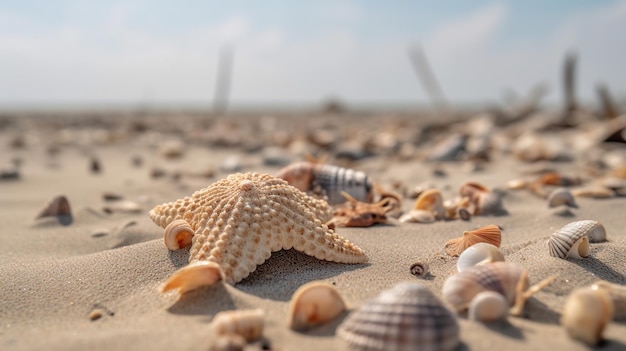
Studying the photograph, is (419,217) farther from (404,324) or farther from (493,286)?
(404,324)

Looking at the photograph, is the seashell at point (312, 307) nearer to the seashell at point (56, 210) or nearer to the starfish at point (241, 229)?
the starfish at point (241, 229)

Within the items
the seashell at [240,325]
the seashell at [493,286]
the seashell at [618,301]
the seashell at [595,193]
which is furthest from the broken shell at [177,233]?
the seashell at [595,193]

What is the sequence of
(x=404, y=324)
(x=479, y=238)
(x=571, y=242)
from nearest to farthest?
(x=404, y=324)
(x=571, y=242)
(x=479, y=238)

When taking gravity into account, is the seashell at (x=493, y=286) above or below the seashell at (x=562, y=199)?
below

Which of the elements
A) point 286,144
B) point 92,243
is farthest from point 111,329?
point 286,144

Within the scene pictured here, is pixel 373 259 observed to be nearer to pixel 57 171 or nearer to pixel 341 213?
pixel 341 213

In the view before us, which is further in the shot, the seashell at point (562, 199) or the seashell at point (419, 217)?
the seashell at point (562, 199)

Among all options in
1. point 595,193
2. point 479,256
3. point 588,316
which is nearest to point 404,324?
point 588,316
